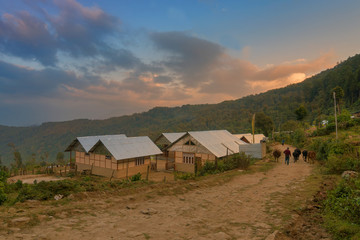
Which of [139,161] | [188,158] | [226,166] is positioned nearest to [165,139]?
[139,161]

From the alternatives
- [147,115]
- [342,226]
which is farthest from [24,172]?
[147,115]

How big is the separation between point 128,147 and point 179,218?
64.6ft

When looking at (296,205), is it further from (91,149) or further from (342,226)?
(91,149)

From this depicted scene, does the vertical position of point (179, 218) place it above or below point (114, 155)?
below

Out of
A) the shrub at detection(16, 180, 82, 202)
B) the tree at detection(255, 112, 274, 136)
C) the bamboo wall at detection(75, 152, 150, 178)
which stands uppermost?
the tree at detection(255, 112, 274, 136)

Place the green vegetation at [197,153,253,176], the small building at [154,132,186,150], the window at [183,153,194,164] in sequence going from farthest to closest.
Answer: the small building at [154,132,186,150], the window at [183,153,194,164], the green vegetation at [197,153,253,176]

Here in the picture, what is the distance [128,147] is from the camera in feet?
86.6

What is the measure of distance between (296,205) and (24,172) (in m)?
37.7

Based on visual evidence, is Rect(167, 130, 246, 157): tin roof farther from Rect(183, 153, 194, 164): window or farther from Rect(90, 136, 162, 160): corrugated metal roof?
Rect(90, 136, 162, 160): corrugated metal roof

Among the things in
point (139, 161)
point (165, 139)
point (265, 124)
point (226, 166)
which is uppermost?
point (265, 124)

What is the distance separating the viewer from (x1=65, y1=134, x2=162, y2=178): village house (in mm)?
24531

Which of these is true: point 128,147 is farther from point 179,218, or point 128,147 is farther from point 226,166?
point 179,218

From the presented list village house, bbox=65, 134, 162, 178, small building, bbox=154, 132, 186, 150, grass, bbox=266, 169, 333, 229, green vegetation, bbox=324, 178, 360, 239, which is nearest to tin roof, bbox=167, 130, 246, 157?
village house, bbox=65, 134, 162, 178

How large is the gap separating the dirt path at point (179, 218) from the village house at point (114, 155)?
1499 cm
